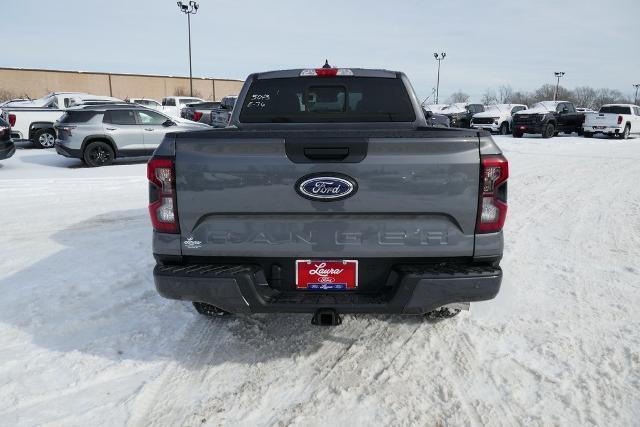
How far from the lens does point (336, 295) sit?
2.68 metres

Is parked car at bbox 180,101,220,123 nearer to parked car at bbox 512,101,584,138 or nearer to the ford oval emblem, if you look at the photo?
parked car at bbox 512,101,584,138

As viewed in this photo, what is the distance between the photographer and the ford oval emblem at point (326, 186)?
2492mm

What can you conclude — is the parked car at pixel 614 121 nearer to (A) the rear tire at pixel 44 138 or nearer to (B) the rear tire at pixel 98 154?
(B) the rear tire at pixel 98 154

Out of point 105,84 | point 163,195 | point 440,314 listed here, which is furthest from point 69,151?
point 105,84

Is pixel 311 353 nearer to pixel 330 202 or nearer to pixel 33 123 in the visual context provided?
pixel 330 202

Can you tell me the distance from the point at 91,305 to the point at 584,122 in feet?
78.7

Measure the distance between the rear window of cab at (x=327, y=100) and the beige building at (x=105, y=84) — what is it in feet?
200

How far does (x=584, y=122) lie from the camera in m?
21.9

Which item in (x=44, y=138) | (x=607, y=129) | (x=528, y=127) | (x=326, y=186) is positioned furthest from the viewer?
(x=607, y=129)

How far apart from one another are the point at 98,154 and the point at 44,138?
5.11 meters

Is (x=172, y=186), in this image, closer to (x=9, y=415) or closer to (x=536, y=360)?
(x=9, y=415)

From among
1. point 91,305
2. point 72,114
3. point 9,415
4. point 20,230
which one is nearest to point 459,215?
point 9,415

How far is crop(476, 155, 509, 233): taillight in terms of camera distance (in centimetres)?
248

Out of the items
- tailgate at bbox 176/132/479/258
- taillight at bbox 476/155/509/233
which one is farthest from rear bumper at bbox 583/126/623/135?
tailgate at bbox 176/132/479/258
